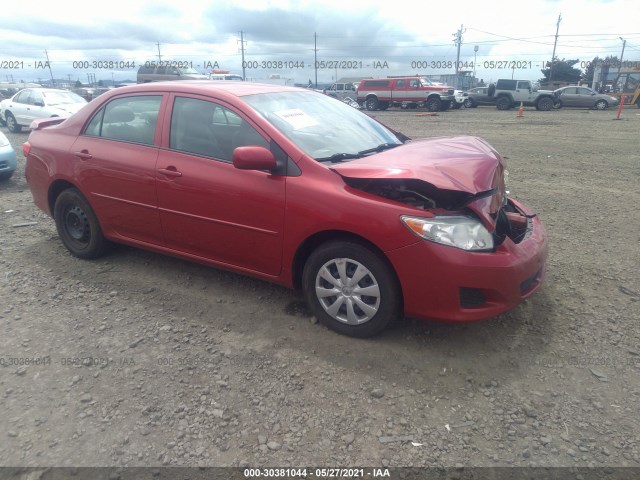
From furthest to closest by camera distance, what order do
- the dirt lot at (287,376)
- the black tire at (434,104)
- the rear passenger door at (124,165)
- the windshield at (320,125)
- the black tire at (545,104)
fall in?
the black tire at (434,104), the black tire at (545,104), the rear passenger door at (124,165), the windshield at (320,125), the dirt lot at (287,376)

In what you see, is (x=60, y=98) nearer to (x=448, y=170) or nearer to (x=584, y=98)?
(x=448, y=170)

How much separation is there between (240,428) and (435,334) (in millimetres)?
1493

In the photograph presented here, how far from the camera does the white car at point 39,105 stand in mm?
13867

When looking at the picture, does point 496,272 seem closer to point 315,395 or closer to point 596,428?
point 596,428

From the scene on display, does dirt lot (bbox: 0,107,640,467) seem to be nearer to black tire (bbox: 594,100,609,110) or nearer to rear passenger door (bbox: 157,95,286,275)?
rear passenger door (bbox: 157,95,286,275)

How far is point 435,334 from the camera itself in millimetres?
3199

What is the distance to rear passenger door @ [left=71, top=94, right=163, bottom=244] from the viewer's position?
3.77 m

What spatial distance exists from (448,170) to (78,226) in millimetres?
3521

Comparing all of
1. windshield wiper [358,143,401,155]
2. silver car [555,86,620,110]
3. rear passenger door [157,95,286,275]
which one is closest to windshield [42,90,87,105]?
rear passenger door [157,95,286,275]

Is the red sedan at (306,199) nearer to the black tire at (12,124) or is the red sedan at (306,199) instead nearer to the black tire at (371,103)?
the black tire at (12,124)

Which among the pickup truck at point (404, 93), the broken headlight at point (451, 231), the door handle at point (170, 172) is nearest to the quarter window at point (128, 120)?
the door handle at point (170, 172)

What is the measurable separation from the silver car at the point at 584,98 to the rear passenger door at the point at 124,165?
29950mm

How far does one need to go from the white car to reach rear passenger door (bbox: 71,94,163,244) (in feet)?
36.8

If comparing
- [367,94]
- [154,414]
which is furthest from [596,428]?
[367,94]
